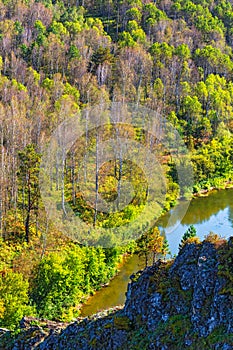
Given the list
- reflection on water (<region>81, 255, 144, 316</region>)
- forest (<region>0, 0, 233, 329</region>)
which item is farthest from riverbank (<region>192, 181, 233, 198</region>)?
reflection on water (<region>81, 255, 144, 316</region>)

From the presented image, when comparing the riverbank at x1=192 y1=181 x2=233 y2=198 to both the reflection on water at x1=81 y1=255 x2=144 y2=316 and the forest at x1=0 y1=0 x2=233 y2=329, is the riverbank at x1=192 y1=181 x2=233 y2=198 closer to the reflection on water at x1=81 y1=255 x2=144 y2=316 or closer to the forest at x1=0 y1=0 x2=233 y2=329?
the forest at x1=0 y1=0 x2=233 y2=329

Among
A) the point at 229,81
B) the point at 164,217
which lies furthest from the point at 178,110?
the point at 164,217

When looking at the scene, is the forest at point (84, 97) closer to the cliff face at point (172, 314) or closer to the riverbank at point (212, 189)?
the riverbank at point (212, 189)

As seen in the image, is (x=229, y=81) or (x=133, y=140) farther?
(x=229, y=81)

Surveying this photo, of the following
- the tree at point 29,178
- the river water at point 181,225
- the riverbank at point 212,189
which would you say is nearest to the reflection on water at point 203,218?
the river water at point 181,225

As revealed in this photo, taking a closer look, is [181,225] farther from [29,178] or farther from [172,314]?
[172,314]

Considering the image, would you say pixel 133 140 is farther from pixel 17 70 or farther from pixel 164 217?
pixel 17 70

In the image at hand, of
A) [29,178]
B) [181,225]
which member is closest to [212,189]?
[181,225]
